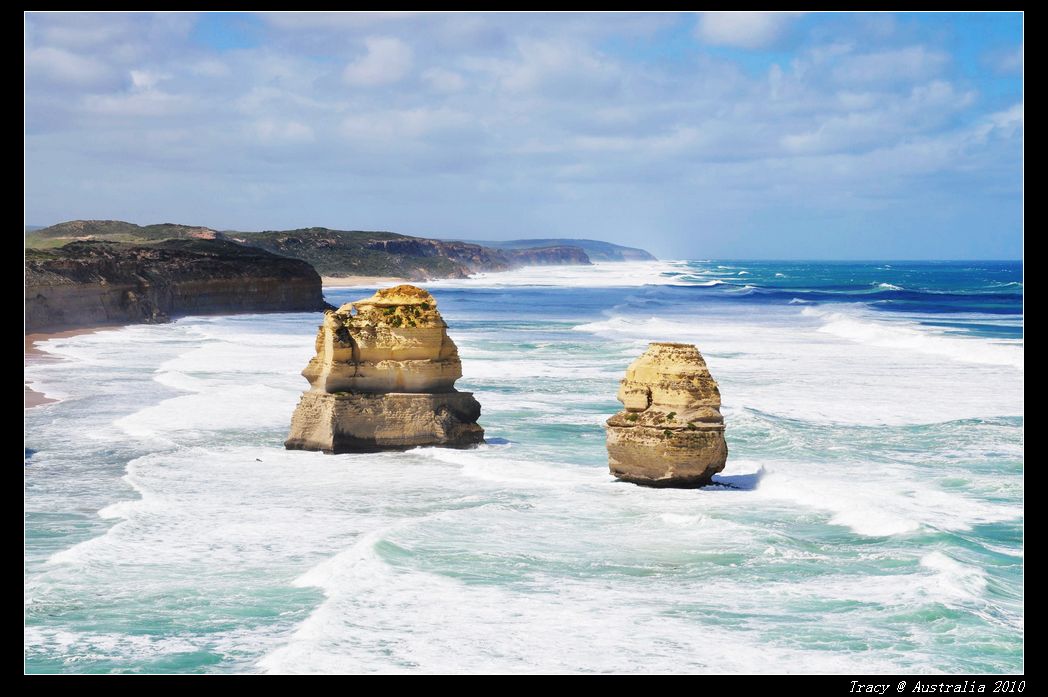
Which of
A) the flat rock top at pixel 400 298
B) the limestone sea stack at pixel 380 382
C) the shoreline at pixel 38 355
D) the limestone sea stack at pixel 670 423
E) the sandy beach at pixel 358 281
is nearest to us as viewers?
the limestone sea stack at pixel 670 423

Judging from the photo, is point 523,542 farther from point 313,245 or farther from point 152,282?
point 313,245

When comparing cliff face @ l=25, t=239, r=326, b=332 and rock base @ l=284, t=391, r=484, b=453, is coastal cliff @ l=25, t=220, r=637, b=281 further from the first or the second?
rock base @ l=284, t=391, r=484, b=453

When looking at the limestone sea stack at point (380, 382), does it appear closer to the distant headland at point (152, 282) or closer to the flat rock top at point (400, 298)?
the flat rock top at point (400, 298)

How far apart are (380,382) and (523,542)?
6905 mm

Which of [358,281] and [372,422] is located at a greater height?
[358,281]

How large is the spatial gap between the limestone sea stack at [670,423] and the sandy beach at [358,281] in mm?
109667

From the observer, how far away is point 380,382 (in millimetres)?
21922

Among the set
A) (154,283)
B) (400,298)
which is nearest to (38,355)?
(400,298)

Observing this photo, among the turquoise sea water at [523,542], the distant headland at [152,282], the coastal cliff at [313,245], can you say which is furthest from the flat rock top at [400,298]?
the coastal cliff at [313,245]

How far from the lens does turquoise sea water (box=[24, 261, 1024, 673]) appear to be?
11875 mm

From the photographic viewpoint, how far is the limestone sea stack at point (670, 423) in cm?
1806

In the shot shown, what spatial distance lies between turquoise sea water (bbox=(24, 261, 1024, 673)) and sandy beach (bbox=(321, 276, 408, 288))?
9857 centimetres

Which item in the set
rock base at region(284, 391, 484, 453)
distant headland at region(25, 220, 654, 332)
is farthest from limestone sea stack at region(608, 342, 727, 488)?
distant headland at region(25, 220, 654, 332)
